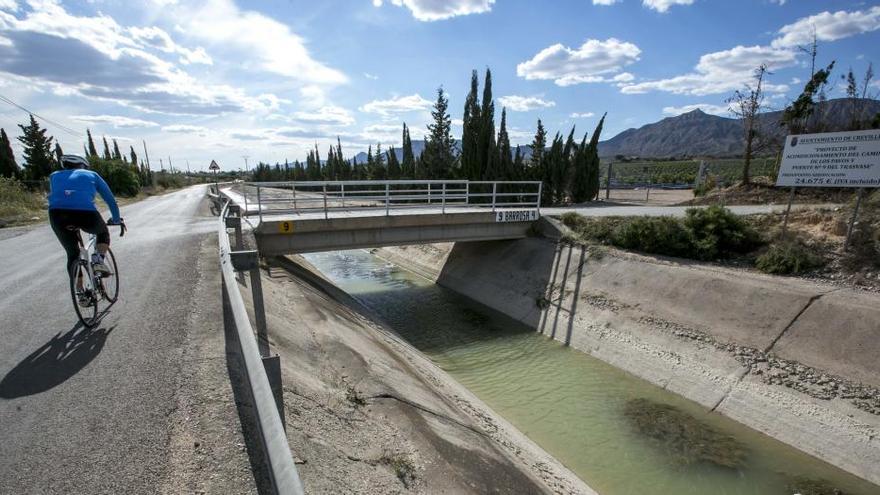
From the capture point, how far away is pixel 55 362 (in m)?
4.32

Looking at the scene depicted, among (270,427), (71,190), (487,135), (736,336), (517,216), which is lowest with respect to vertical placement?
(736,336)

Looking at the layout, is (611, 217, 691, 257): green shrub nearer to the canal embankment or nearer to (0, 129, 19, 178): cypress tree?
the canal embankment

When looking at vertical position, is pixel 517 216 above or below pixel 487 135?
below

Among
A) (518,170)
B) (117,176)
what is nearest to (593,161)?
(518,170)

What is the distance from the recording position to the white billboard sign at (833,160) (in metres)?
Answer: 9.77

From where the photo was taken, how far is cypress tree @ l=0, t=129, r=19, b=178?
40.7 meters

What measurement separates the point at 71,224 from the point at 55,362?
1.94 metres

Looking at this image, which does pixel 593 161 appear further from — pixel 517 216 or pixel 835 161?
pixel 835 161

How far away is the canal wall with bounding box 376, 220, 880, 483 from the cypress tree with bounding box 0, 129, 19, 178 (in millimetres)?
53242

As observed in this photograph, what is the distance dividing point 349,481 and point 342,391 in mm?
2015

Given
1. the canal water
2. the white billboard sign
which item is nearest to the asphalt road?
the canal water

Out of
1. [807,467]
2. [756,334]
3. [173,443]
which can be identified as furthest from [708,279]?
[173,443]

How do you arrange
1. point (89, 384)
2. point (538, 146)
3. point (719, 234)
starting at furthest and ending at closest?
point (538, 146) < point (719, 234) < point (89, 384)

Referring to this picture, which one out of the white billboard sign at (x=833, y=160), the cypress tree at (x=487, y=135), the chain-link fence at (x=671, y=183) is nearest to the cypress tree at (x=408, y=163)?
the cypress tree at (x=487, y=135)
